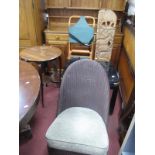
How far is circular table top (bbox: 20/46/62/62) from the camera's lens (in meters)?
1.87

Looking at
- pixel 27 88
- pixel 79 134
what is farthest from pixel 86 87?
pixel 27 88

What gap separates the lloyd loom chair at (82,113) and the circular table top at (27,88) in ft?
0.88

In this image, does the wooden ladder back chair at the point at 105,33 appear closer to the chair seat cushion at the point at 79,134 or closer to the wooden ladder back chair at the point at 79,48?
the wooden ladder back chair at the point at 79,48

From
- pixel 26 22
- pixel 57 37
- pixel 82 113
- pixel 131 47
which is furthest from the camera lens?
pixel 57 37

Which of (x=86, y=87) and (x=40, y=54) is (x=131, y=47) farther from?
(x=40, y=54)

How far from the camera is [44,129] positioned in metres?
1.72

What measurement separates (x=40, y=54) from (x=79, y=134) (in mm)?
1170

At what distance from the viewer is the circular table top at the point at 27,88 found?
2.65 feet

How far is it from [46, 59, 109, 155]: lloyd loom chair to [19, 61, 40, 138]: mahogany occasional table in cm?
27

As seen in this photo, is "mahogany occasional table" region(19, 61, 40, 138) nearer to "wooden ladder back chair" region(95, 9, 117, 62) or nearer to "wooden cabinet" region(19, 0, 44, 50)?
"wooden cabinet" region(19, 0, 44, 50)

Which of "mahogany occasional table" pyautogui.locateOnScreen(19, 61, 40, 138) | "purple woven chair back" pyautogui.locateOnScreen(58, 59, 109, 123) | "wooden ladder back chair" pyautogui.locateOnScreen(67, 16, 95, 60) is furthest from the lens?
"wooden ladder back chair" pyautogui.locateOnScreen(67, 16, 95, 60)

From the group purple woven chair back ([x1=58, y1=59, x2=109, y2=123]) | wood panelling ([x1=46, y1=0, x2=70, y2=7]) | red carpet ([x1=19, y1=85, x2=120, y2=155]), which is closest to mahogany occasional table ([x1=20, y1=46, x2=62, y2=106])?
red carpet ([x1=19, y1=85, x2=120, y2=155])

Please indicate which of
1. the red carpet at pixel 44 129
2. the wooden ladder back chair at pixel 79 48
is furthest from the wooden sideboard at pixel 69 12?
the red carpet at pixel 44 129
